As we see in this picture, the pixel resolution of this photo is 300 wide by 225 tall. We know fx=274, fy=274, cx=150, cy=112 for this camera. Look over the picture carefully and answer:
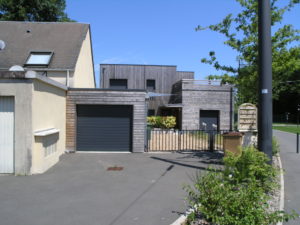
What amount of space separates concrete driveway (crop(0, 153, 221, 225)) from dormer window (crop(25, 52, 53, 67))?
6.31 metres

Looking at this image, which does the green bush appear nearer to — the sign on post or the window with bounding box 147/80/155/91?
the sign on post

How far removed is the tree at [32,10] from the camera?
1045 inches

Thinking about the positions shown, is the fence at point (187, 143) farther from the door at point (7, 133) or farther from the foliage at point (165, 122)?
the foliage at point (165, 122)

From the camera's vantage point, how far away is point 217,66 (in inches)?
460

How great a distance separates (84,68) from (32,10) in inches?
597

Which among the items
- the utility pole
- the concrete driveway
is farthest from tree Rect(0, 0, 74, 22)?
the utility pole

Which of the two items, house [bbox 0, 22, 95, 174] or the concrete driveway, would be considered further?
house [bbox 0, 22, 95, 174]

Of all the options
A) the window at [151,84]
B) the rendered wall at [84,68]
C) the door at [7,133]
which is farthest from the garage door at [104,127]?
the window at [151,84]

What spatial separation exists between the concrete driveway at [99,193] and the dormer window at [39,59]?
6311mm

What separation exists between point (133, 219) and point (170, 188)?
87.2 inches

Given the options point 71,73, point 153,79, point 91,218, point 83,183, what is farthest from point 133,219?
point 153,79

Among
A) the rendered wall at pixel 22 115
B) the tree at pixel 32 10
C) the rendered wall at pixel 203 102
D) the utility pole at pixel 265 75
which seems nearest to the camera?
the utility pole at pixel 265 75

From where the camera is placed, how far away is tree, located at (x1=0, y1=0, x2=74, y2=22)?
26547 millimetres

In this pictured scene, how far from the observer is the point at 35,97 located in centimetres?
830
